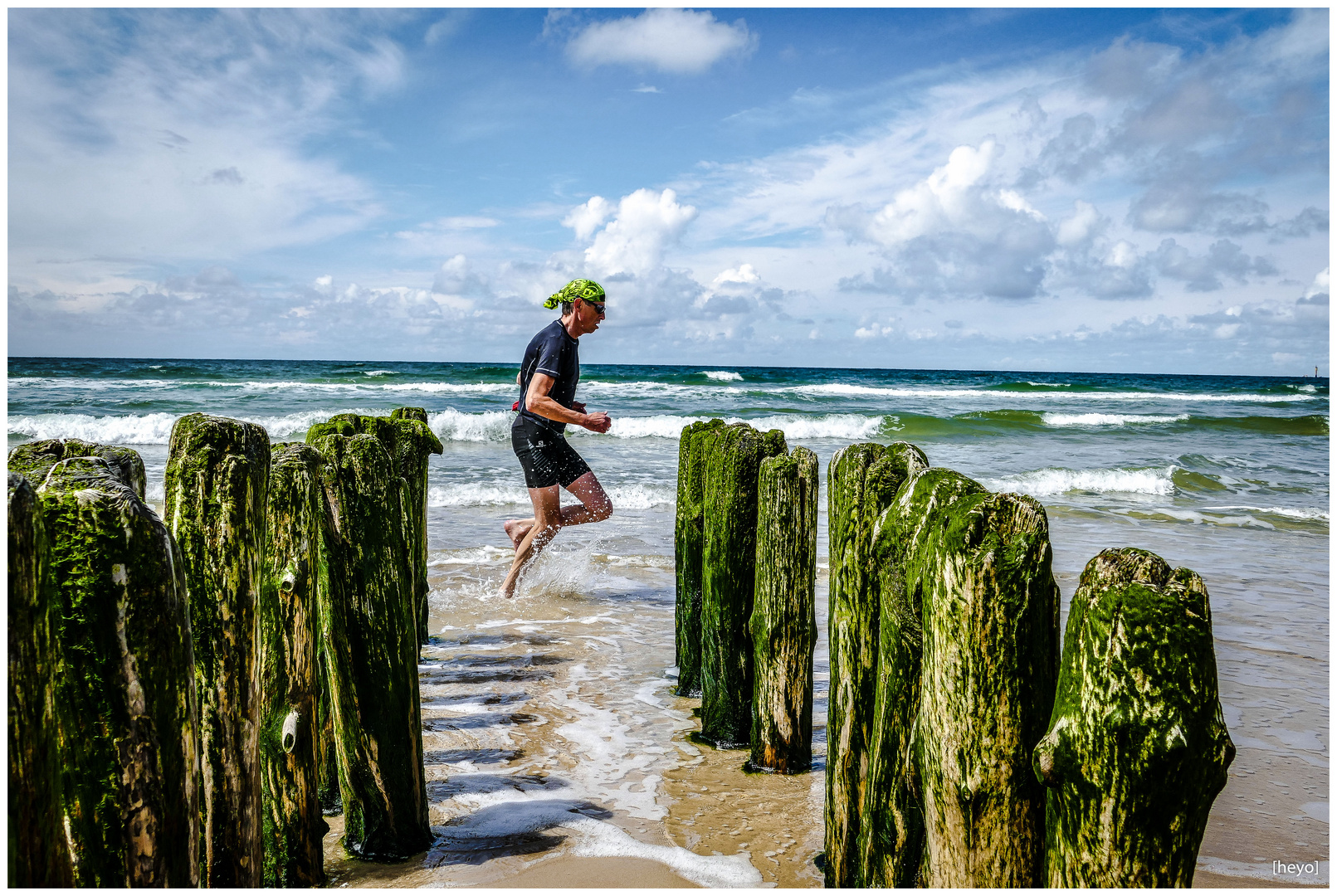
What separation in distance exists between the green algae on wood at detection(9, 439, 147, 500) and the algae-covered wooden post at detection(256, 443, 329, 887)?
474 millimetres

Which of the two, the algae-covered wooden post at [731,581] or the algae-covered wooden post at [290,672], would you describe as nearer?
the algae-covered wooden post at [290,672]

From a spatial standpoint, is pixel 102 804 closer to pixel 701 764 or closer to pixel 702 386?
pixel 701 764

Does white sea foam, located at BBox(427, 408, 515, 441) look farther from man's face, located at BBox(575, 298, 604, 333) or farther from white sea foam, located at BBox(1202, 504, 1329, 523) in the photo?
man's face, located at BBox(575, 298, 604, 333)

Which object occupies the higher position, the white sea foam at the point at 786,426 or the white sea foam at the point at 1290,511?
the white sea foam at the point at 786,426

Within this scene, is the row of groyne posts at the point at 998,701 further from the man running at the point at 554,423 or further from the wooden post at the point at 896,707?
the man running at the point at 554,423

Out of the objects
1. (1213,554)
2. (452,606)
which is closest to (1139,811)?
(452,606)

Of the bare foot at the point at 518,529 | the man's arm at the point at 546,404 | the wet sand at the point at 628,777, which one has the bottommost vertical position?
the wet sand at the point at 628,777

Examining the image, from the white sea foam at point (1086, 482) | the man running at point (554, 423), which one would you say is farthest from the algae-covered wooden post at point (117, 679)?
the white sea foam at point (1086, 482)

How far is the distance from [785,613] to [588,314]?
9.12 ft

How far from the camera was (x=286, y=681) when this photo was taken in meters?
2.42

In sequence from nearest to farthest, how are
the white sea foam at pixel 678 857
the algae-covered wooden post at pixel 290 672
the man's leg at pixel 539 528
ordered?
the algae-covered wooden post at pixel 290 672, the white sea foam at pixel 678 857, the man's leg at pixel 539 528

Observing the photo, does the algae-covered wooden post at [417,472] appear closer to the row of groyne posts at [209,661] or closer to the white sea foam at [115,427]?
the row of groyne posts at [209,661]

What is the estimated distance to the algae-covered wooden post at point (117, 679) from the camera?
54.9 inches

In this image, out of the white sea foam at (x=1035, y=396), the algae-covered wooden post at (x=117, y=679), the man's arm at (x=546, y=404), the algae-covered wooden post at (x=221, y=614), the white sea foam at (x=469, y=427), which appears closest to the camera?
the algae-covered wooden post at (x=117, y=679)
